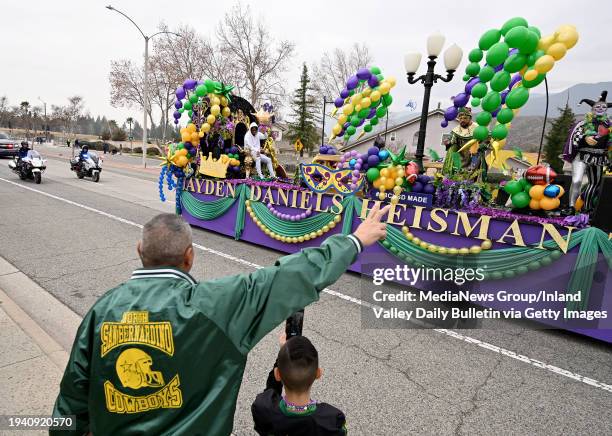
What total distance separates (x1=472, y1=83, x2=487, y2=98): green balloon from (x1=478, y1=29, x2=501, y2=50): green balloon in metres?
0.53

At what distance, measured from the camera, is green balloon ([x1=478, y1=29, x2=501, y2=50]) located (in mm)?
4625

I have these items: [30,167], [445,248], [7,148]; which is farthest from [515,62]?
[7,148]

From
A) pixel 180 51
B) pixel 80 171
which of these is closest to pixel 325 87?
pixel 180 51

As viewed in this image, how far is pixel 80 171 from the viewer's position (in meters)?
16.0

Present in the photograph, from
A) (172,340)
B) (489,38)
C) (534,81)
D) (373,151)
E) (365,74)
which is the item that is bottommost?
(172,340)

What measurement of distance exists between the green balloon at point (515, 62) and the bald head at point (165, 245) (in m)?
4.46

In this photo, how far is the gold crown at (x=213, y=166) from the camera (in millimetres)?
8117

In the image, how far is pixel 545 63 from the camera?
4.03 metres

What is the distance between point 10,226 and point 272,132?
6.17m

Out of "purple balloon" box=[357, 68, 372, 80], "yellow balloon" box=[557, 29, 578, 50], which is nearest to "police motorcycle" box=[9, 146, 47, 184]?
"purple balloon" box=[357, 68, 372, 80]

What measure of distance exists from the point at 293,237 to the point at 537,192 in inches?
150

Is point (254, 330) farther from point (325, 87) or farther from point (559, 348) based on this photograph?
point (325, 87)

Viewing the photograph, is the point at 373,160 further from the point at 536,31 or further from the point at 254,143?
the point at 254,143

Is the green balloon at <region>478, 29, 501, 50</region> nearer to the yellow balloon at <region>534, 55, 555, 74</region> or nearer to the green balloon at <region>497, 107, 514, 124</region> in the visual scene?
the yellow balloon at <region>534, 55, 555, 74</region>
